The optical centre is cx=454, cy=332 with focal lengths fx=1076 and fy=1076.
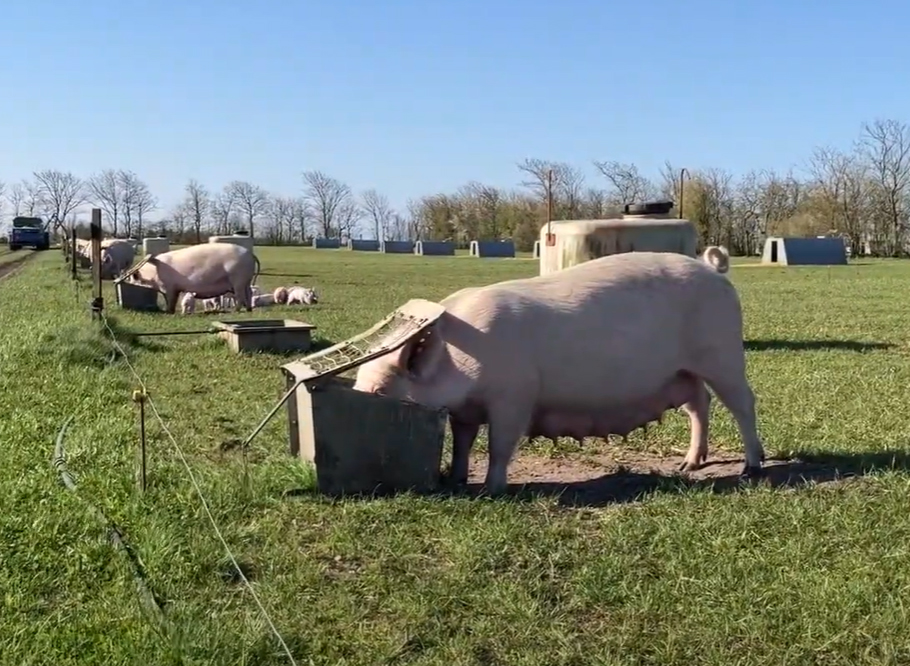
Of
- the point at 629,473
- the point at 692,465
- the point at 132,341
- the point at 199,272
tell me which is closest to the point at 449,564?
the point at 629,473

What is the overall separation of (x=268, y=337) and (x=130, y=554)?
6985 millimetres

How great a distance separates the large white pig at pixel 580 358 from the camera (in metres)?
5.05

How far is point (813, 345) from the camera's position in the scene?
38.5 feet

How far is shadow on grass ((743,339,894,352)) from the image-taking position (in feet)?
37.3

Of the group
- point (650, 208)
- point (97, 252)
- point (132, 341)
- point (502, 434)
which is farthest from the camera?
point (97, 252)

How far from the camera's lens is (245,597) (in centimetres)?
359

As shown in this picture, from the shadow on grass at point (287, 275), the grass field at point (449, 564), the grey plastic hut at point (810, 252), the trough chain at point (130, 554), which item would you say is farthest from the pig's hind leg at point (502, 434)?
the grey plastic hut at point (810, 252)

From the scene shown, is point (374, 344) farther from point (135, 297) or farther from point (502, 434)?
point (135, 297)

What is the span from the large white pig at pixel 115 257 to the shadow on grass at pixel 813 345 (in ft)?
59.9

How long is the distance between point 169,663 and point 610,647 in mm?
1270

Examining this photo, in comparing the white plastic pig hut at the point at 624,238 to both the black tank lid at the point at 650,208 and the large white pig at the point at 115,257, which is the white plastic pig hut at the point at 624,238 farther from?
the large white pig at the point at 115,257

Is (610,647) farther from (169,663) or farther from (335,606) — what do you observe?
(169,663)

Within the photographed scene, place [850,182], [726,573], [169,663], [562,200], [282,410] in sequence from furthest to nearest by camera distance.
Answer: [562,200] → [850,182] → [282,410] → [726,573] → [169,663]

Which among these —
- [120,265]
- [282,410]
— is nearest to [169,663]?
[282,410]
